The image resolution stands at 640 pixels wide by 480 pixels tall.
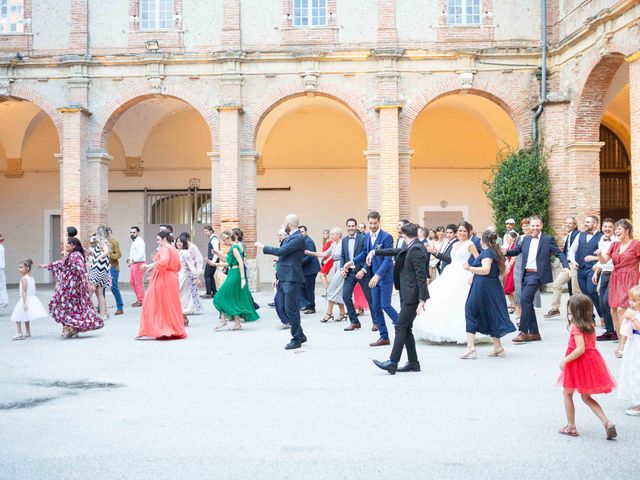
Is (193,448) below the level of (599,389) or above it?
below

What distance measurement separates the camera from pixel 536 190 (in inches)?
750

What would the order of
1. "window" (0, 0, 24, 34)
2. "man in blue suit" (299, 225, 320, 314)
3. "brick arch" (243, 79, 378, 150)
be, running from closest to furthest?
"man in blue suit" (299, 225, 320, 314) → "brick arch" (243, 79, 378, 150) → "window" (0, 0, 24, 34)

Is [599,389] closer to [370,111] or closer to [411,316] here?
[411,316]

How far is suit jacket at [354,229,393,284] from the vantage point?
1011cm

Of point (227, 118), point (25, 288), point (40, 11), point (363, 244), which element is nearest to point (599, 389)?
point (363, 244)

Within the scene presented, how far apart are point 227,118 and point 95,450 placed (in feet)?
51.7

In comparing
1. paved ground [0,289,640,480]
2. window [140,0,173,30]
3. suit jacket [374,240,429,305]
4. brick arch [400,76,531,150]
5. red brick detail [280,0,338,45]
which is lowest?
paved ground [0,289,640,480]

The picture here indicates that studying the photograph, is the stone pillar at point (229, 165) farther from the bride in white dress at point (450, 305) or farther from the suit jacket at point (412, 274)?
the suit jacket at point (412, 274)

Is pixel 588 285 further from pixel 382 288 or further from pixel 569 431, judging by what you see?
pixel 569 431

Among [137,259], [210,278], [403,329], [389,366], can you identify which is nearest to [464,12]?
[210,278]

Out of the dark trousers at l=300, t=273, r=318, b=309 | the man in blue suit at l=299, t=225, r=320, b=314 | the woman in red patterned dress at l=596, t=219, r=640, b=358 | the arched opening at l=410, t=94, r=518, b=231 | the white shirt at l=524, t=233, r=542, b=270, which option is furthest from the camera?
the arched opening at l=410, t=94, r=518, b=231

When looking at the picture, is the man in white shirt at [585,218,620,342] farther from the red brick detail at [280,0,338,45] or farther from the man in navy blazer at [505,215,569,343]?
the red brick detail at [280,0,338,45]

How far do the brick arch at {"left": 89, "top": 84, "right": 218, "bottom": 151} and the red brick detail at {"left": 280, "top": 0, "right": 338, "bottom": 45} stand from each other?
3.04m

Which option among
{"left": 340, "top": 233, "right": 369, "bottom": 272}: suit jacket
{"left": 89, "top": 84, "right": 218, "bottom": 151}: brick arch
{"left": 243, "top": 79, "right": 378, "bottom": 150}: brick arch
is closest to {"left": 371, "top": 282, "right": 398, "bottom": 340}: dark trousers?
{"left": 340, "top": 233, "right": 369, "bottom": 272}: suit jacket
